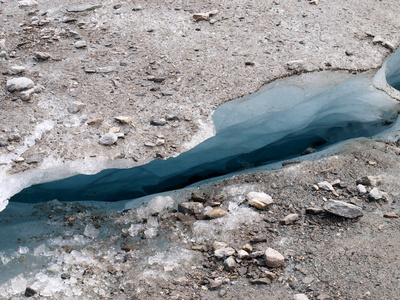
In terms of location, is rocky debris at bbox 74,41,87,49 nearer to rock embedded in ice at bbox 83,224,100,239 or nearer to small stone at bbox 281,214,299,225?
rock embedded in ice at bbox 83,224,100,239

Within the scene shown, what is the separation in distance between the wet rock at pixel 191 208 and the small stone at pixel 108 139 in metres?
0.54

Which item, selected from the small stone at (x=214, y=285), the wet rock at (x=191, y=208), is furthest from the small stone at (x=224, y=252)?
the wet rock at (x=191, y=208)

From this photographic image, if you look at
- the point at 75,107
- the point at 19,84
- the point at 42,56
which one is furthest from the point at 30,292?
the point at 42,56

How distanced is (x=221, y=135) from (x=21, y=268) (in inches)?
50.8

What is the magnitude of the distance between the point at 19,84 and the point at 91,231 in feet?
3.86

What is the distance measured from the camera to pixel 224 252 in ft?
6.06

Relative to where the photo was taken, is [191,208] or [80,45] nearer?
[191,208]

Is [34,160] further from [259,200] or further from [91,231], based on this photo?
[259,200]

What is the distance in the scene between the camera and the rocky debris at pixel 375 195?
2133mm

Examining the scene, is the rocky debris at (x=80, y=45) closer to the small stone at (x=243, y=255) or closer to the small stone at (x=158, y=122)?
the small stone at (x=158, y=122)

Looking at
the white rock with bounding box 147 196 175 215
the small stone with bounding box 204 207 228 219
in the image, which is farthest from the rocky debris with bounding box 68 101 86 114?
the small stone with bounding box 204 207 228 219

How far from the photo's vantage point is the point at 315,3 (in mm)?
3717

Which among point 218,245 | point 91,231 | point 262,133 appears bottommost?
point 91,231

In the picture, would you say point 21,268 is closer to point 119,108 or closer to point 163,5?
point 119,108
